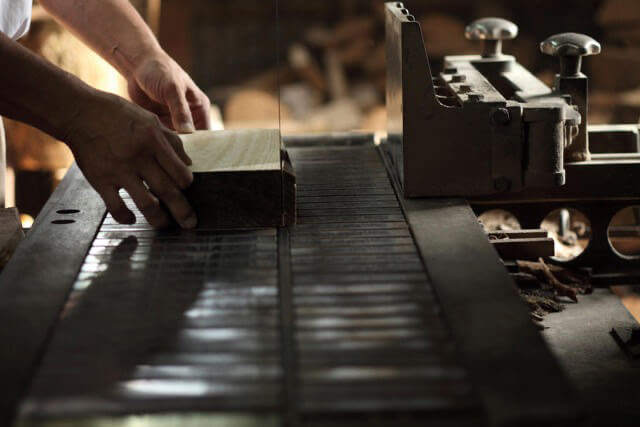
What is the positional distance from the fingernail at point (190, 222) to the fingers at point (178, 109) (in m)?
0.37

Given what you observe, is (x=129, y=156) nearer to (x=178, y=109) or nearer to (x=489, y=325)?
(x=178, y=109)

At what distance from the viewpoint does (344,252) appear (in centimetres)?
121

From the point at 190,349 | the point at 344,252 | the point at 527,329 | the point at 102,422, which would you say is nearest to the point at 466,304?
the point at 527,329

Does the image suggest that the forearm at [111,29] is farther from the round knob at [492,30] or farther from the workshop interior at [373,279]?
the round knob at [492,30]

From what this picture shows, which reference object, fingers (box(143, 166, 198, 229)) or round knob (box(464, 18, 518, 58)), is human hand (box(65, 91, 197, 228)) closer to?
fingers (box(143, 166, 198, 229))

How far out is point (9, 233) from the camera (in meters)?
1.37

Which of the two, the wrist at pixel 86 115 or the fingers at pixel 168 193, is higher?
the wrist at pixel 86 115

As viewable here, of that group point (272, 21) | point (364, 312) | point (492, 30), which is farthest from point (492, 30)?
point (272, 21)

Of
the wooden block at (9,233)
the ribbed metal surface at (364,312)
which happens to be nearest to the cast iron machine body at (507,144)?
the ribbed metal surface at (364,312)

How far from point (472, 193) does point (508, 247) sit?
5.0 inches

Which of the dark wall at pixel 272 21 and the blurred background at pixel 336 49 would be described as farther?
the dark wall at pixel 272 21

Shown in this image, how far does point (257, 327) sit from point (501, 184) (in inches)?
21.6

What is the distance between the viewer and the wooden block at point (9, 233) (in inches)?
51.4

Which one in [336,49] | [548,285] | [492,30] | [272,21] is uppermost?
[492,30]
